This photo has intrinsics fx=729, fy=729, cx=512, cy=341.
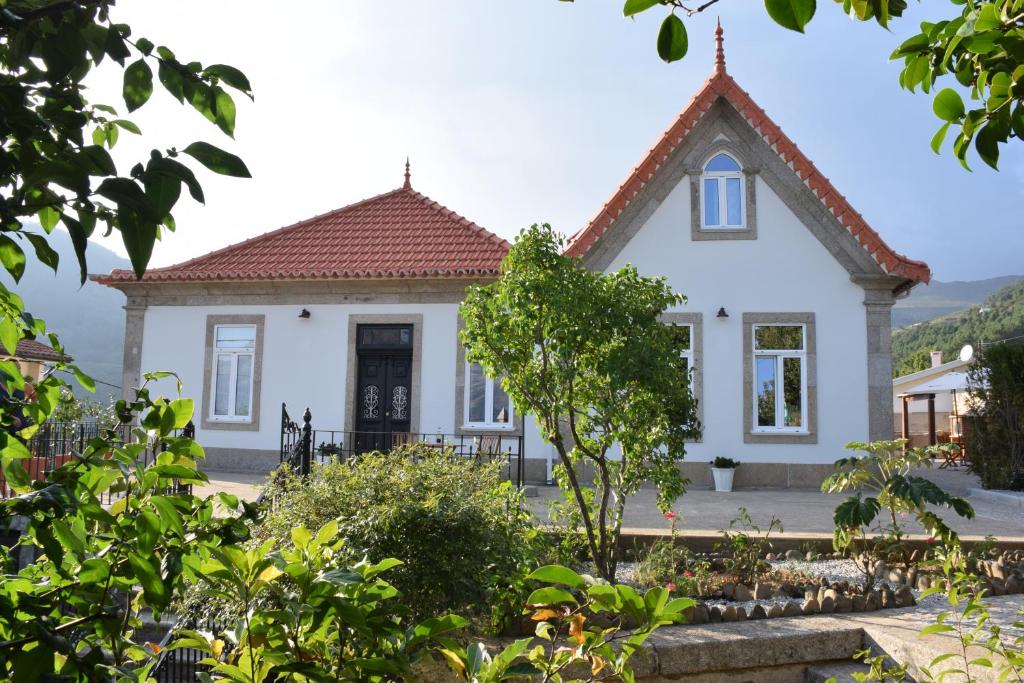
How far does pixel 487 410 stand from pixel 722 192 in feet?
19.4

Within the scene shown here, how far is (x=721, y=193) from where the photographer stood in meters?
13.4

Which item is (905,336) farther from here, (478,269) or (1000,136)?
(1000,136)

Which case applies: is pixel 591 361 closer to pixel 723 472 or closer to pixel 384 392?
pixel 723 472

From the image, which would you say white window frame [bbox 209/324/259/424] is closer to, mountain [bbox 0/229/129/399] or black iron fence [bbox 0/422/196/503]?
black iron fence [bbox 0/422/196/503]

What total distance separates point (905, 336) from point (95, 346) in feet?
389

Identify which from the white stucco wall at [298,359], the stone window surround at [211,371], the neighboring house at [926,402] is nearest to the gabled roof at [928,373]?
the neighboring house at [926,402]

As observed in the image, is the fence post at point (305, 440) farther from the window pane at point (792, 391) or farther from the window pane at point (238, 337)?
the window pane at point (792, 391)

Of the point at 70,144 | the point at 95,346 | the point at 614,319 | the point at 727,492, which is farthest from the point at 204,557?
the point at 95,346

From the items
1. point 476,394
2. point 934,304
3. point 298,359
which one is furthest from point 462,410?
point 934,304

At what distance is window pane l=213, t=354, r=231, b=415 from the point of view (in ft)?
47.3

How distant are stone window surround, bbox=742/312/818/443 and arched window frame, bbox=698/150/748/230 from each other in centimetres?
173

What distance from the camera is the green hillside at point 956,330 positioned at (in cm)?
6259

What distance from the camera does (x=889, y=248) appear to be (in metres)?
12.8

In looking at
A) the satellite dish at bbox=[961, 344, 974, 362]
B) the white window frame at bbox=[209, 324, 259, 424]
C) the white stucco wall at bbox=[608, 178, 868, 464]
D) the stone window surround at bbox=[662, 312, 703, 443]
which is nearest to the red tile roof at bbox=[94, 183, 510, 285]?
the white window frame at bbox=[209, 324, 259, 424]
